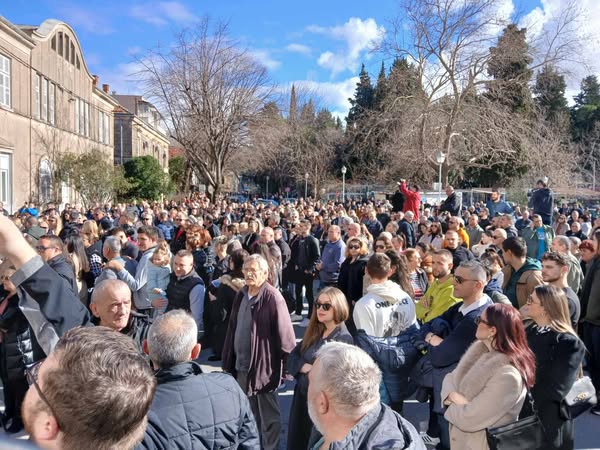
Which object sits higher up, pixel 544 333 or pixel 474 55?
pixel 474 55

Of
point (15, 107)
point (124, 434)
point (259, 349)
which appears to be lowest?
point (259, 349)

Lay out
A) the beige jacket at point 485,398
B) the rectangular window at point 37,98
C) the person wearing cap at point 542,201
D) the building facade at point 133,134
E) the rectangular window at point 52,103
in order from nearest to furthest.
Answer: the beige jacket at point 485,398 < the person wearing cap at point 542,201 < the rectangular window at point 37,98 < the rectangular window at point 52,103 < the building facade at point 133,134

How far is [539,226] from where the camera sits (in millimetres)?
10539

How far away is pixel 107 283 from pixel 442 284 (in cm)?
317

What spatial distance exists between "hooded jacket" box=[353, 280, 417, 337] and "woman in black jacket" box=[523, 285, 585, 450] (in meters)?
1.04

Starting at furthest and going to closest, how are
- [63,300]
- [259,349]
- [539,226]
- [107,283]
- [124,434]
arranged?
[539,226] → [259,349] → [107,283] → [63,300] → [124,434]

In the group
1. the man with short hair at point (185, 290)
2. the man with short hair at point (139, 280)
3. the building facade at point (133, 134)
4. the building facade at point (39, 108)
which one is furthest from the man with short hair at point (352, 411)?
the building facade at point (133, 134)

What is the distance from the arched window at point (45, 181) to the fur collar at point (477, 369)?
87.9 ft

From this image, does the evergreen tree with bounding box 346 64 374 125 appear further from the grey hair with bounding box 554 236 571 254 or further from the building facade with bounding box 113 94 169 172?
the grey hair with bounding box 554 236 571 254

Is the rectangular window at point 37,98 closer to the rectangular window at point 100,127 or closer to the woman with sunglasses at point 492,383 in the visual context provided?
the rectangular window at point 100,127

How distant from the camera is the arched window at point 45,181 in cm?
2641

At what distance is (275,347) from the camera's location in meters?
4.52

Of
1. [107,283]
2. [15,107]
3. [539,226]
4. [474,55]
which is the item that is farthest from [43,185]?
[107,283]

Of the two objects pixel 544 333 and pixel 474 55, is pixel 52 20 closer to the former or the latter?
pixel 474 55
